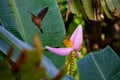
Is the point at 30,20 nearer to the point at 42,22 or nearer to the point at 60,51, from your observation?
the point at 42,22

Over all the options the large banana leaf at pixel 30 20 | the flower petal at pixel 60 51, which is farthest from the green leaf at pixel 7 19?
the flower petal at pixel 60 51

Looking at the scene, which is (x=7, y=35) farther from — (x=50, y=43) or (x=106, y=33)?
(x=106, y=33)

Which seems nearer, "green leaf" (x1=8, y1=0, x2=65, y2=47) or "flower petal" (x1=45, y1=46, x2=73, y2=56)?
"flower petal" (x1=45, y1=46, x2=73, y2=56)

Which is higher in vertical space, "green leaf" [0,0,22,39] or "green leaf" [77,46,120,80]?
"green leaf" [0,0,22,39]

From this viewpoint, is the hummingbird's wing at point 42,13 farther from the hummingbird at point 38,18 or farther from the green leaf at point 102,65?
the green leaf at point 102,65

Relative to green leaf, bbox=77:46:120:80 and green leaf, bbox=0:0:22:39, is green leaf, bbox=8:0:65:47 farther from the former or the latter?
green leaf, bbox=77:46:120:80

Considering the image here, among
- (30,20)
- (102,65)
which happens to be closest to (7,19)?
(30,20)

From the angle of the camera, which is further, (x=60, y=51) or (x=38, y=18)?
(x=38, y=18)

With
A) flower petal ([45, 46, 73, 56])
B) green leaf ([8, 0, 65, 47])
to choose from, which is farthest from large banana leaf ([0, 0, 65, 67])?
flower petal ([45, 46, 73, 56])
